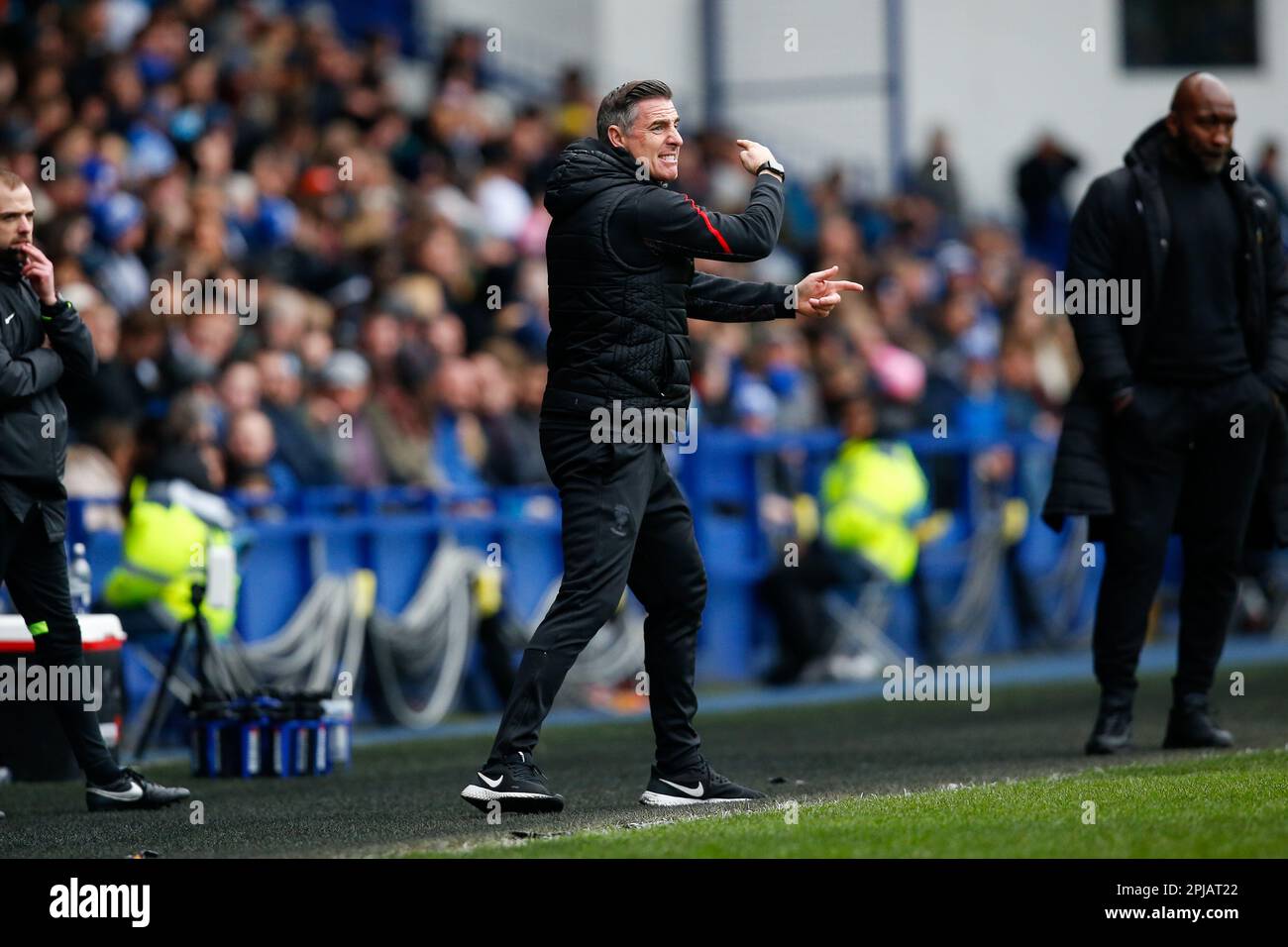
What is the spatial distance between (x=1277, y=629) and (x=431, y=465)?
7.91m

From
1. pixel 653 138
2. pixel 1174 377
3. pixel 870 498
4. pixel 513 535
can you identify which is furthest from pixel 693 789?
pixel 870 498

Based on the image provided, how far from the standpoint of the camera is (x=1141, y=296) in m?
9.99

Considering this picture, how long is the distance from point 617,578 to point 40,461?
2.14 metres

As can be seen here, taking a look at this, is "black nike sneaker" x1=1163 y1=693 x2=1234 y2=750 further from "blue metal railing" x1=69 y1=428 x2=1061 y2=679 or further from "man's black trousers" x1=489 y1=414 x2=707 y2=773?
"blue metal railing" x1=69 y1=428 x2=1061 y2=679

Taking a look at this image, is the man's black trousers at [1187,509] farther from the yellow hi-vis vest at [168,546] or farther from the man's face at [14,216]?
the yellow hi-vis vest at [168,546]

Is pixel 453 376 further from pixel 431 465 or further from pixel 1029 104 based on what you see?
pixel 1029 104

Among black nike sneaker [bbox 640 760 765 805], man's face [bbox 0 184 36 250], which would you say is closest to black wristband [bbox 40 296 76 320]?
man's face [bbox 0 184 36 250]

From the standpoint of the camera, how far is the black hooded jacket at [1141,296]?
32.7 ft

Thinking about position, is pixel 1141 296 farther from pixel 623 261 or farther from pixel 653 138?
pixel 623 261

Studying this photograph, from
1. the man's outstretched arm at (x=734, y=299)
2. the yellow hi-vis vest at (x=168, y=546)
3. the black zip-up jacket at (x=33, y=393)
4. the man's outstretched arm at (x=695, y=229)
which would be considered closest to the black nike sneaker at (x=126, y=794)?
the black zip-up jacket at (x=33, y=393)

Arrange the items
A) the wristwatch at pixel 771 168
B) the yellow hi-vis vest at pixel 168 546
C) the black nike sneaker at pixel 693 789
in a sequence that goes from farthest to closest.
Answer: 1. the yellow hi-vis vest at pixel 168 546
2. the black nike sneaker at pixel 693 789
3. the wristwatch at pixel 771 168

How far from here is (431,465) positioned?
14.9m

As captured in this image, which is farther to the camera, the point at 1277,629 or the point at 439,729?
the point at 1277,629
